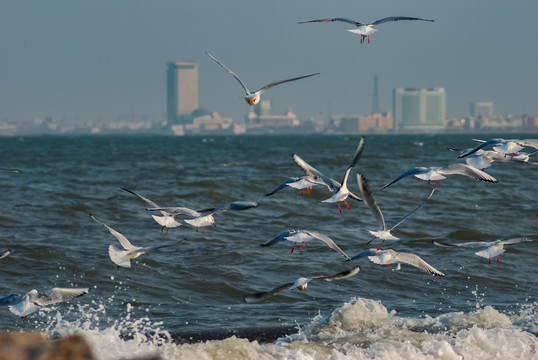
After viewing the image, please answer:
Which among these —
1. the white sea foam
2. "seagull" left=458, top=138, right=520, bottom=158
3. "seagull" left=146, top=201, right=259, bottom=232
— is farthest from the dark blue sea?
"seagull" left=146, top=201, right=259, bottom=232

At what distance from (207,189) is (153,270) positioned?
45.0ft

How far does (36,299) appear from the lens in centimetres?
852

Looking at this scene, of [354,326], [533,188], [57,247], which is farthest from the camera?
[533,188]

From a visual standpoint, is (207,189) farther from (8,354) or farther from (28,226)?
(8,354)

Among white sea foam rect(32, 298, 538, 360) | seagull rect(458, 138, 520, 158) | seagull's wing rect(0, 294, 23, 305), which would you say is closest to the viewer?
seagull's wing rect(0, 294, 23, 305)

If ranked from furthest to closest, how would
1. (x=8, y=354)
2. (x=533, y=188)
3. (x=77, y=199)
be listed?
(x=533, y=188) → (x=77, y=199) → (x=8, y=354)

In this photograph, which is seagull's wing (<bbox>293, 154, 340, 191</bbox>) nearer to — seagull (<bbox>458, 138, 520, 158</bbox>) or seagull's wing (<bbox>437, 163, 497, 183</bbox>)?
seagull's wing (<bbox>437, 163, 497, 183</bbox>)

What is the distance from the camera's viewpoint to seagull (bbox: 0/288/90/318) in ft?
27.5

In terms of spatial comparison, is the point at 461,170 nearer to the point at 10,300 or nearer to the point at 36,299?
the point at 36,299

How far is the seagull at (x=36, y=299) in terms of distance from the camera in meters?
8.37

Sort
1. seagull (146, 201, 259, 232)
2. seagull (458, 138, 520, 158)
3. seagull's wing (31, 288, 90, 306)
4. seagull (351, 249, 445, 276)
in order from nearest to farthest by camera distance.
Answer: seagull's wing (31, 288, 90, 306), seagull (351, 249, 445, 276), seagull (146, 201, 259, 232), seagull (458, 138, 520, 158)

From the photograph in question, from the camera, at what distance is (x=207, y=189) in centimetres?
2712

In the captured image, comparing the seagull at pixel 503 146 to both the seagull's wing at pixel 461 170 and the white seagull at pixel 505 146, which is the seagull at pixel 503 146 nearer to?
the white seagull at pixel 505 146

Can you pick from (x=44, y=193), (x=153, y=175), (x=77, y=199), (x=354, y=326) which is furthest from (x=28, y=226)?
(x=153, y=175)
